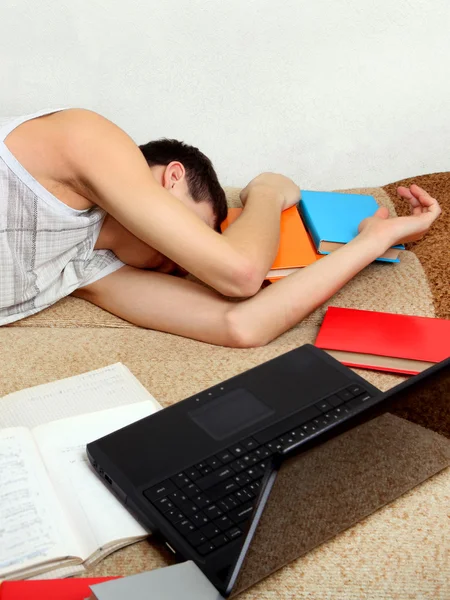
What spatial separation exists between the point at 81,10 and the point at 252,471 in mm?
1344

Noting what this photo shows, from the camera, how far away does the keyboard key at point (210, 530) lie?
30.7 inches

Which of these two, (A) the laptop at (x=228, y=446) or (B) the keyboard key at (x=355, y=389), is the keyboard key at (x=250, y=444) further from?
(B) the keyboard key at (x=355, y=389)

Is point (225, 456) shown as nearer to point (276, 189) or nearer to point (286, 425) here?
point (286, 425)

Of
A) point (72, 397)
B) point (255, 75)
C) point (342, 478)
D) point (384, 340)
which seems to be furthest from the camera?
point (255, 75)

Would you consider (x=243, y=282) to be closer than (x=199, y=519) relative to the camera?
No

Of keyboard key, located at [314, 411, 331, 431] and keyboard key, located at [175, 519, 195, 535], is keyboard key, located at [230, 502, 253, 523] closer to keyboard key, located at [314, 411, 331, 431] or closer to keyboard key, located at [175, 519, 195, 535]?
keyboard key, located at [175, 519, 195, 535]

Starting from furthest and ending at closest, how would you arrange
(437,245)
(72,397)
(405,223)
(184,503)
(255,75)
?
(255,75)
(437,245)
(405,223)
(72,397)
(184,503)

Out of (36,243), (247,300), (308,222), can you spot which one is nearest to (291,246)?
(308,222)

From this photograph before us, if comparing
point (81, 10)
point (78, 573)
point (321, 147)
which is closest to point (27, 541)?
point (78, 573)

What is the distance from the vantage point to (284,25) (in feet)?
6.23

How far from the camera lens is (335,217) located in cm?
160

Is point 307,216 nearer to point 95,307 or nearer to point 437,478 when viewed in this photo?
point 95,307

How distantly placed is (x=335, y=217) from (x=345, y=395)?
0.68 metres

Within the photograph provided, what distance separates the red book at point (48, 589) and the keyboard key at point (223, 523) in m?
0.13
